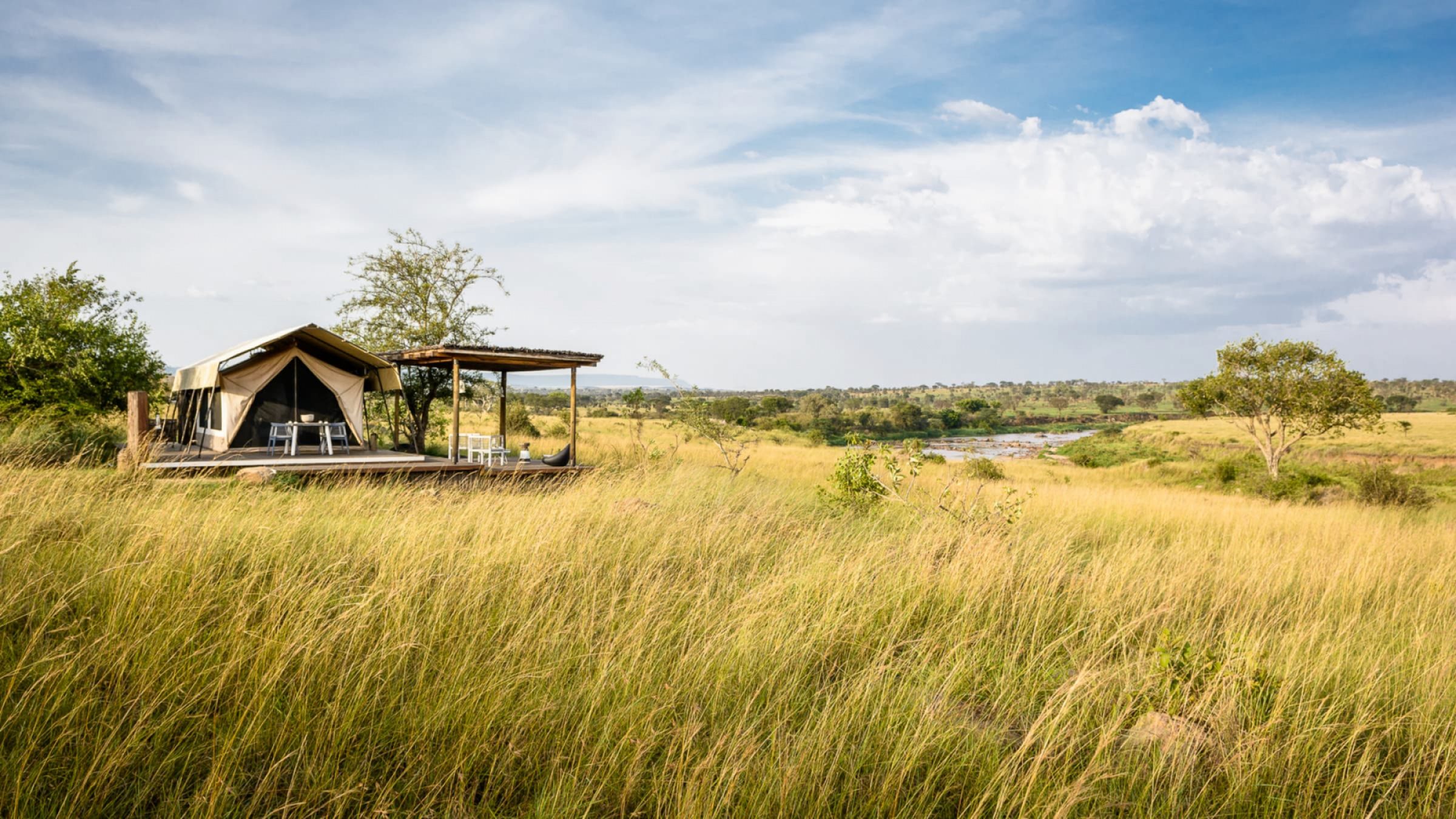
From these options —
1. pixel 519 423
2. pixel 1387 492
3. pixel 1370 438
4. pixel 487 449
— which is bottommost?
pixel 1387 492

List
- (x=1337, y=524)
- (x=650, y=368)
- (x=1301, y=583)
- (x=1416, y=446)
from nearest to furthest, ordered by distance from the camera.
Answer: (x=1301, y=583) → (x=1337, y=524) → (x=650, y=368) → (x=1416, y=446)

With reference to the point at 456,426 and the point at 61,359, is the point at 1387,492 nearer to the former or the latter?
the point at 456,426

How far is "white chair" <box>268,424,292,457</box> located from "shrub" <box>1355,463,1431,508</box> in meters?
23.6

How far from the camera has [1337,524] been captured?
37.1ft

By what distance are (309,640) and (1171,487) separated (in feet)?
89.7

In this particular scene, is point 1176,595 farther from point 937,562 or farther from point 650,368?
point 650,368

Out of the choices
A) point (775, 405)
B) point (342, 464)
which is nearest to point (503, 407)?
point (342, 464)

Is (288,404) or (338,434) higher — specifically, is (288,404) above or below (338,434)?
above

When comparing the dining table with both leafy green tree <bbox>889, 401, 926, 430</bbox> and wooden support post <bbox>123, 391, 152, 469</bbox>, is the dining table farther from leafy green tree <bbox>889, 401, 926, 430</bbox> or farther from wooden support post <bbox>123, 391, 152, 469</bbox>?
leafy green tree <bbox>889, 401, 926, 430</bbox>

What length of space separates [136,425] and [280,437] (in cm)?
398

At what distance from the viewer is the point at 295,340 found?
15148 millimetres

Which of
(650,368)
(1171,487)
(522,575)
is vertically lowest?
(1171,487)

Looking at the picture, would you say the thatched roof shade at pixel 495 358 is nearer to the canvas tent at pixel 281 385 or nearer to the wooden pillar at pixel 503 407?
the wooden pillar at pixel 503 407

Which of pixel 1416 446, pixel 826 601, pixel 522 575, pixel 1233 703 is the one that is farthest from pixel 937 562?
pixel 1416 446
